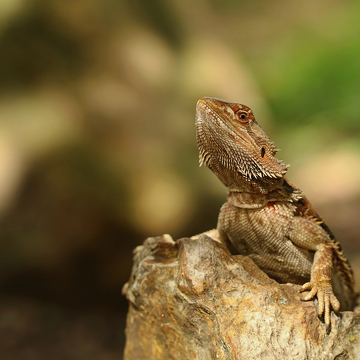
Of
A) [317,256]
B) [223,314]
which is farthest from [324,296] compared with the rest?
[223,314]

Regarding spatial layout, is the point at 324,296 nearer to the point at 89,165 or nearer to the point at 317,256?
the point at 317,256

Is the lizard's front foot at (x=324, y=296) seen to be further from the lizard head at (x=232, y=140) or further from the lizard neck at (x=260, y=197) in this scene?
the lizard head at (x=232, y=140)

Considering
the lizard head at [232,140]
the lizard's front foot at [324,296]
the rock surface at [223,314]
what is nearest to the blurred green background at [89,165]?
the rock surface at [223,314]

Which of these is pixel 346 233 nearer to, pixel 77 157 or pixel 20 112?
pixel 77 157

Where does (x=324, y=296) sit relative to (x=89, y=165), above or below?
below

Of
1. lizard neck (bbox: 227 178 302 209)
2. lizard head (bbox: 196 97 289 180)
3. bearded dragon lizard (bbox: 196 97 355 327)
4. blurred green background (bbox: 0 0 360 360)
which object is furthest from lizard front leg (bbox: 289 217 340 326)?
blurred green background (bbox: 0 0 360 360)

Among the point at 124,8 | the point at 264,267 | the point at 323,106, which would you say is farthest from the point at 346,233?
the point at 124,8
